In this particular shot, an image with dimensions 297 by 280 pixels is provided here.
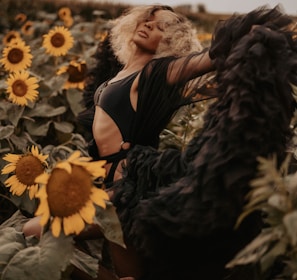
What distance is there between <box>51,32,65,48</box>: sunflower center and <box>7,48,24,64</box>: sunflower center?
0.46 metres

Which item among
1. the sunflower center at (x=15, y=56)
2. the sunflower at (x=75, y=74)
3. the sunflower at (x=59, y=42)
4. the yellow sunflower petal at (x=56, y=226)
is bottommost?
the sunflower at (x=75, y=74)

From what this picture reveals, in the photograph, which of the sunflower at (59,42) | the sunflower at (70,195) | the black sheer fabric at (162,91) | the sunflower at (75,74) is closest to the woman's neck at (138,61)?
the black sheer fabric at (162,91)

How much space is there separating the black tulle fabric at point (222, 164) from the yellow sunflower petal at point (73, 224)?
0.68ft

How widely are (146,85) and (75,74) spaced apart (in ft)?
5.57

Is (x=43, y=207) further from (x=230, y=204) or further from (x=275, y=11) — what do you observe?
(x=275, y=11)

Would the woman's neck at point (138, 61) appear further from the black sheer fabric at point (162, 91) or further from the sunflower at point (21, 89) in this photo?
the sunflower at point (21, 89)

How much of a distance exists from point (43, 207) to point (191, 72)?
69cm

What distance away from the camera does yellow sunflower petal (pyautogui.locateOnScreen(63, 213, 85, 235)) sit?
167 centimetres

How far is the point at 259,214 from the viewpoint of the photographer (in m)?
1.90

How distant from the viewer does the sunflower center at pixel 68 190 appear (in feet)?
5.42

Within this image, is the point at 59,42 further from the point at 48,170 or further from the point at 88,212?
the point at 88,212

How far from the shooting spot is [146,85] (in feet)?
6.92

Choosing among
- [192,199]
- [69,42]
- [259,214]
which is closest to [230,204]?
[192,199]

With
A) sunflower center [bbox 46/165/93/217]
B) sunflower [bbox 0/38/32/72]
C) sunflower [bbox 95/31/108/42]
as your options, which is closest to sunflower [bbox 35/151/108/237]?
sunflower center [bbox 46/165/93/217]
